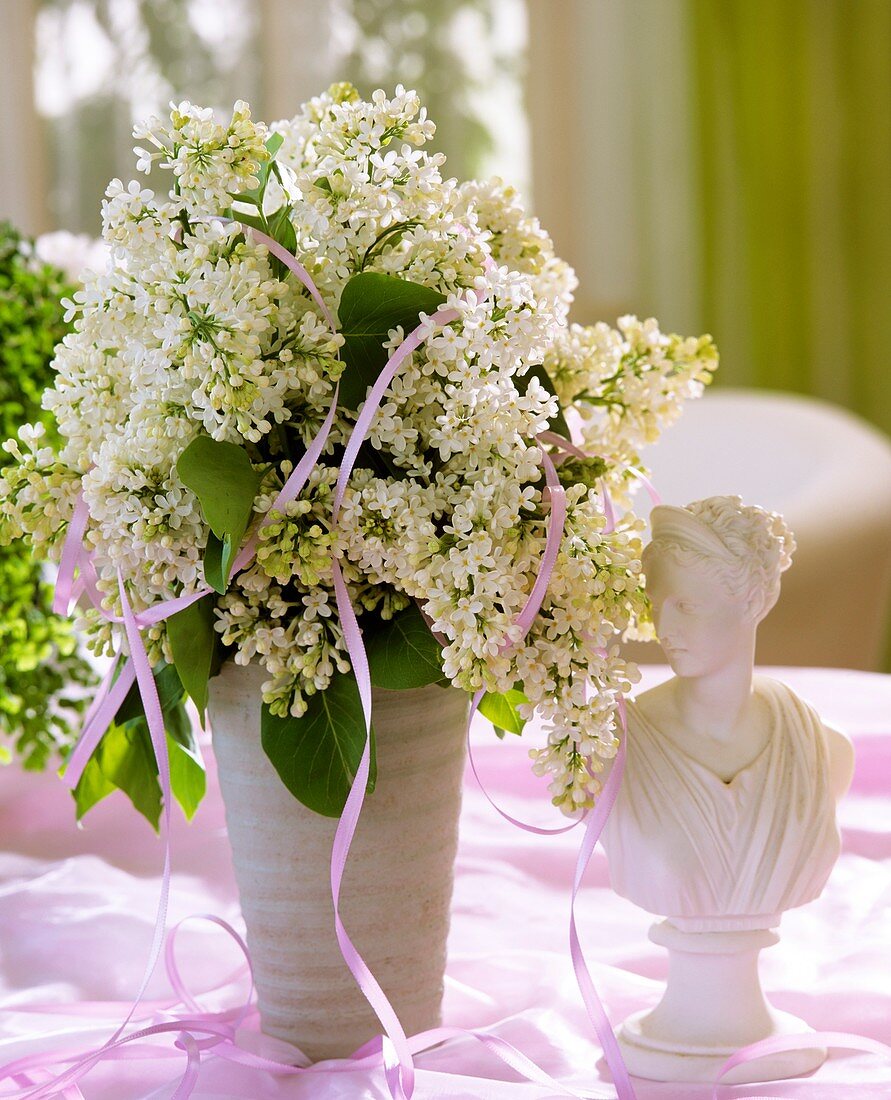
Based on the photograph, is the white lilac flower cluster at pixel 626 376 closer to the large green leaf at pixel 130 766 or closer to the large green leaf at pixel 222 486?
the large green leaf at pixel 222 486

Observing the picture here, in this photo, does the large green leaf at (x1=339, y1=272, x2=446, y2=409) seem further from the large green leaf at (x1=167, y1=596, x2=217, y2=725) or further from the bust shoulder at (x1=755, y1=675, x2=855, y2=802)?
the bust shoulder at (x1=755, y1=675, x2=855, y2=802)

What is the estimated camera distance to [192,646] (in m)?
0.68

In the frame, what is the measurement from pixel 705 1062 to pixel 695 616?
24 cm

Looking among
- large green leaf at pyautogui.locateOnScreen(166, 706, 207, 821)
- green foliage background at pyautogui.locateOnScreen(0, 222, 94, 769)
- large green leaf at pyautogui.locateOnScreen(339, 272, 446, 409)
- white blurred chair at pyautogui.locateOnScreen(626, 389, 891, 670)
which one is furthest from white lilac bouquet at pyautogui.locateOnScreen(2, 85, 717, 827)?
white blurred chair at pyautogui.locateOnScreen(626, 389, 891, 670)

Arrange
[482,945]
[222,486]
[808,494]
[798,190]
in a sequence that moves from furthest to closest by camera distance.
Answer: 1. [798,190]
2. [808,494]
3. [482,945]
4. [222,486]

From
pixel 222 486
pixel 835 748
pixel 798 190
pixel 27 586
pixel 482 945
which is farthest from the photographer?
pixel 798 190

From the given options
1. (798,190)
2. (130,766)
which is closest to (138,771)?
(130,766)

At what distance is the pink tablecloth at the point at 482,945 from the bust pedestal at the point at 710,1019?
0.02 metres

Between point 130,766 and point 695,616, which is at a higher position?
point 695,616

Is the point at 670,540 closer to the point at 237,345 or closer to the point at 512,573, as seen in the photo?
the point at 512,573

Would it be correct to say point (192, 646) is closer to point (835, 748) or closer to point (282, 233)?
point (282, 233)

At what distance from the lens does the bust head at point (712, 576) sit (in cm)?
69

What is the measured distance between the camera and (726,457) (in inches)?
98.7

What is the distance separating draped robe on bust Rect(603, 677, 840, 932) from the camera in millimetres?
681
